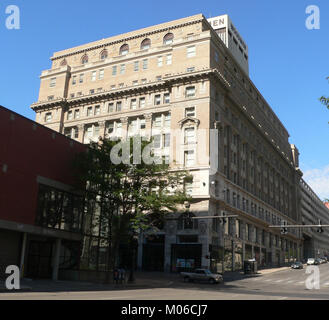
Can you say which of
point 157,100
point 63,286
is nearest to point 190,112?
point 157,100

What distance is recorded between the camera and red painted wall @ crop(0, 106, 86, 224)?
32.5 metres

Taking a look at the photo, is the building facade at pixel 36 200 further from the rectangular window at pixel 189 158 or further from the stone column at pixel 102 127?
the stone column at pixel 102 127

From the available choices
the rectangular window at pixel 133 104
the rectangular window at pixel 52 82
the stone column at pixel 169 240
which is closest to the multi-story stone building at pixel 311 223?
the stone column at pixel 169 240

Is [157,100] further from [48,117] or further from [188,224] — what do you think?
[48,117]

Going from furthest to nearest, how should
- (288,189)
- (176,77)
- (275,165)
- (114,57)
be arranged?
(288,189) → (275,165) → (114,57) → (176,77)

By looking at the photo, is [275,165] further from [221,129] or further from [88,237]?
[88,237]

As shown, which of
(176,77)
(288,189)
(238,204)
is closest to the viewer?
(176,77)

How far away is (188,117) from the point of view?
62125 millimetres

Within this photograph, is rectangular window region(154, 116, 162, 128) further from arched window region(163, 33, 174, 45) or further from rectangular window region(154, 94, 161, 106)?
arched window region(163, 33, 174, 45)

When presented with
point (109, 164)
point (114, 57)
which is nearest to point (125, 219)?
point (109, 164)

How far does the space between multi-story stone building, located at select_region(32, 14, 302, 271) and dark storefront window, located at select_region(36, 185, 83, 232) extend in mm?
20254

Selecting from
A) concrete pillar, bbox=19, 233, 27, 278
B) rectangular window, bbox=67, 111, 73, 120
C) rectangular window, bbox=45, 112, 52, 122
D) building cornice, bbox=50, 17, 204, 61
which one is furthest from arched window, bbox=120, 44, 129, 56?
concrete pillar, bbox=19, 233, 27, 278

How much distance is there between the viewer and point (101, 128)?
7256 cm

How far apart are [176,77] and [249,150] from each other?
25153 mm
